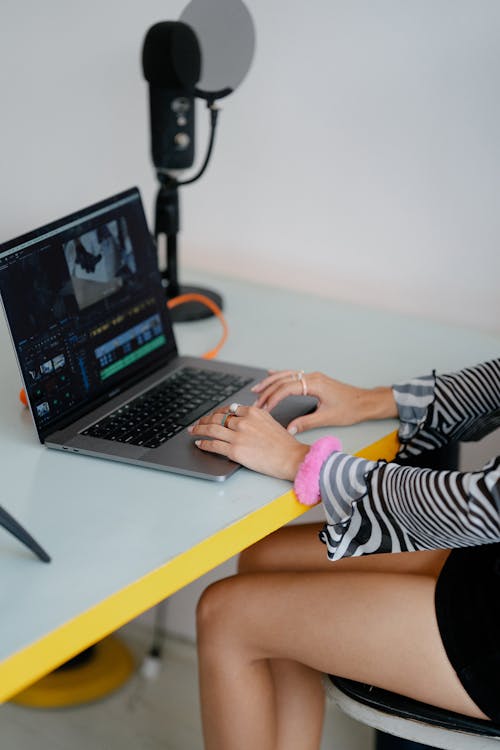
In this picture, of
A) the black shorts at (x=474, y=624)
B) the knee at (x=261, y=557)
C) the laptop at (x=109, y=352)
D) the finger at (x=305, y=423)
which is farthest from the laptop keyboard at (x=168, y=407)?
the black shorts at (x=474, y=624)

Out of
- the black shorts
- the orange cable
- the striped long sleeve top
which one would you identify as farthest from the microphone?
the black shorts

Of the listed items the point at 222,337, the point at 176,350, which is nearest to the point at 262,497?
the point at 176,350

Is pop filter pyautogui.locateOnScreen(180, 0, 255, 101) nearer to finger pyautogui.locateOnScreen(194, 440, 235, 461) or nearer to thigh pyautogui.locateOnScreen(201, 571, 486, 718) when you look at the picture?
finger pyautogui.locateOnScreen(194, 440, 235, 461)

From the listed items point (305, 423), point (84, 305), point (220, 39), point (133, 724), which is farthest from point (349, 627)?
point (220, 39)

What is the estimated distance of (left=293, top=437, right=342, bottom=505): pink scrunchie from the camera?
42.5 inches

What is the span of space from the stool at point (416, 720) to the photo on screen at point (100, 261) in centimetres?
57

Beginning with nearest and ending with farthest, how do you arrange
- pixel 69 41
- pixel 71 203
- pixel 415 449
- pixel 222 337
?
pixel 415 449 < pixel 222 337 < pixel 69 41 < pixel 71 203

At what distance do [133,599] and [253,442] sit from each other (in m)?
0.29

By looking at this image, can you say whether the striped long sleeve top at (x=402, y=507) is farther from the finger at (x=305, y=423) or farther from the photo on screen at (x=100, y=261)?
the photo on screen at (x=100, y=261)

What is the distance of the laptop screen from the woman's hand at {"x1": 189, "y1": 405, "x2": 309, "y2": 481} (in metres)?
0.17

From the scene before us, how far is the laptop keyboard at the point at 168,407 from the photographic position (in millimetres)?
1180

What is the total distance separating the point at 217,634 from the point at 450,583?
29cm

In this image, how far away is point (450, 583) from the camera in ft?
3.67

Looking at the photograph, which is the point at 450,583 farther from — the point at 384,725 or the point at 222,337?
the point at 222,337
